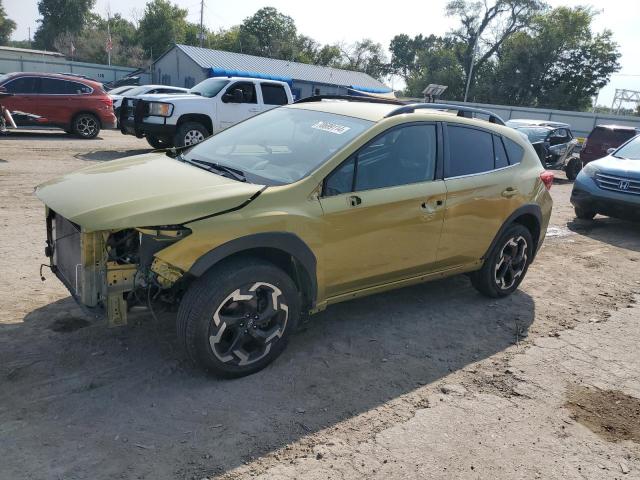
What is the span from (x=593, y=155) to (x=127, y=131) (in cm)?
1321

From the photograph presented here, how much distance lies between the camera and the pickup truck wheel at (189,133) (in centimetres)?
1198

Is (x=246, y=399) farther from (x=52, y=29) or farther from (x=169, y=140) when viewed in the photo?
(x=52, y=29)

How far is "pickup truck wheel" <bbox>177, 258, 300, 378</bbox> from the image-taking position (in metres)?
3.20

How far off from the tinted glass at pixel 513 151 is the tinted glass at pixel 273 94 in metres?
8.89

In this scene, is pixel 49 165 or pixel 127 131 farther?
pixel 127 131

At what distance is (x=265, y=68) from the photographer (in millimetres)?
38000

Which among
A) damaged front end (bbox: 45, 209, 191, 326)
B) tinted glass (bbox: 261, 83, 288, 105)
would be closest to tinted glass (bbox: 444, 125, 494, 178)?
damaged front end (bbox: 45, 209, 191, 326)

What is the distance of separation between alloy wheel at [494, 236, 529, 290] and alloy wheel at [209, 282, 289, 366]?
2527 millimetres

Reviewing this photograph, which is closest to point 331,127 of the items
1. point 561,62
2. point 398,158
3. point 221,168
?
point 398,158

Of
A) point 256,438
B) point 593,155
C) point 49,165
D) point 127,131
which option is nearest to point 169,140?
point 127,131

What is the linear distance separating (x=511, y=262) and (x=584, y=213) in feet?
16.6

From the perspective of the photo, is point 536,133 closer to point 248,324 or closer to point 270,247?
point 270,247

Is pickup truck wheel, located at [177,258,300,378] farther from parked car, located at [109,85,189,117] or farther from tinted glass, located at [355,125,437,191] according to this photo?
parked car, located at [109,85,189,117]

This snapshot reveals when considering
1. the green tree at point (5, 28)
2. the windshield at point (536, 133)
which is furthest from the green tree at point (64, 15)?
the windshield at point (536, 133)
